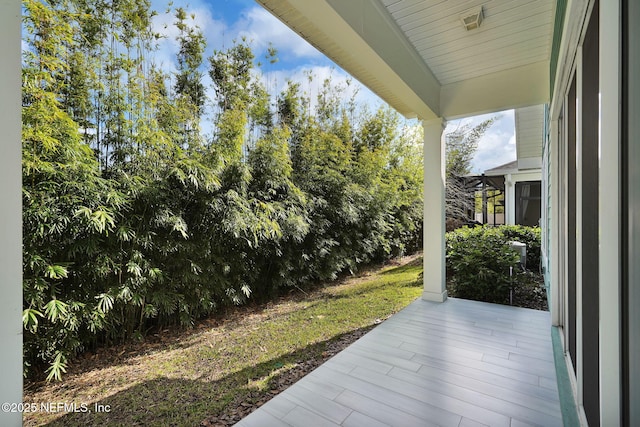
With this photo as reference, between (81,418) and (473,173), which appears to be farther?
(473,173)

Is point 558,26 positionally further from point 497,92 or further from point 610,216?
point 610,216

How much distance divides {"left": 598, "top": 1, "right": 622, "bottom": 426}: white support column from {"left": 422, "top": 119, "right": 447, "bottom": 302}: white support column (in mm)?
3130

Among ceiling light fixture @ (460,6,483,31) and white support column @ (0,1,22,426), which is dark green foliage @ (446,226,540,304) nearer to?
ceiling light fixture @ (460,6,483,31)

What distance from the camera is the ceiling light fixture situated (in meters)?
2.23

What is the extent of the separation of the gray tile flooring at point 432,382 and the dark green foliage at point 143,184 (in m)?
1.68

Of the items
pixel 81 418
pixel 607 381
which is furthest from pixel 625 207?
pixel 81 418

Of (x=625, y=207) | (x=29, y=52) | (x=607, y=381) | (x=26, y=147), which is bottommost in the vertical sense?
(x=607, y=381)

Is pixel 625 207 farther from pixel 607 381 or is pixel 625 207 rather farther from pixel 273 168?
pixel 273 168

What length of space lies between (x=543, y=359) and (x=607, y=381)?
2.08 m

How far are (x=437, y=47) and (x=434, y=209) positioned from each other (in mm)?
1881

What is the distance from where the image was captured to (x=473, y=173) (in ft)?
38.9

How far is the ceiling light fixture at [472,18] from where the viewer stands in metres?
2.23

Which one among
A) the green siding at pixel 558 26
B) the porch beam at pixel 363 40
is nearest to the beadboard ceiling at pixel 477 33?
the porch beam at pixel 363 40

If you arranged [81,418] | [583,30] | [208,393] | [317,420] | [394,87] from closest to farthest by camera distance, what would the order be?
[583,30]
[317,420]
[81,418]
[208,393]
[394,87]
